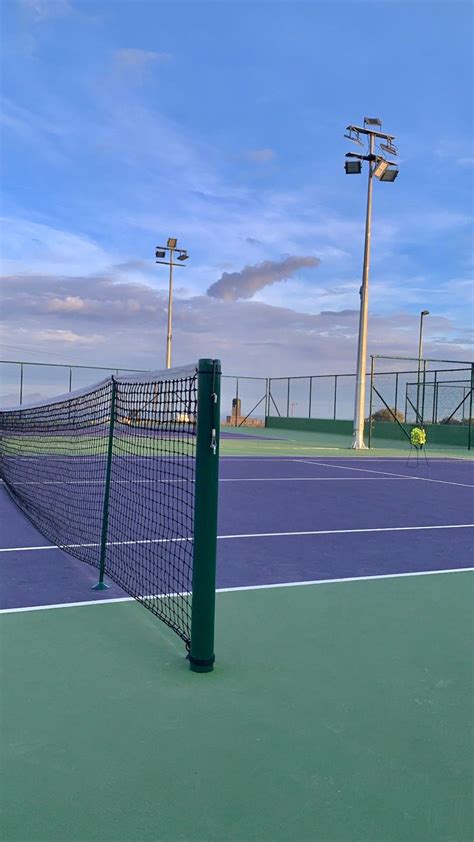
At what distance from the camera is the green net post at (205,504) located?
3170 mm

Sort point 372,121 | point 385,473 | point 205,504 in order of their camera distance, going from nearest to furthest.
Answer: point 205,504 → point 385,473 → point 372,121

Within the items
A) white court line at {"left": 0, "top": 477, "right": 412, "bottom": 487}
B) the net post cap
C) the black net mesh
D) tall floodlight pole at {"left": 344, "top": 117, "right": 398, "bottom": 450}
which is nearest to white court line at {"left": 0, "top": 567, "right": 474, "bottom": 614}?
the black net mesh

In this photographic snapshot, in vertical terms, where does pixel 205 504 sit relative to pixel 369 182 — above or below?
below

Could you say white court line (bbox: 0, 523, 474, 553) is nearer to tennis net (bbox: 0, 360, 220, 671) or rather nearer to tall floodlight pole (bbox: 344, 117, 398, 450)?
tennis net (bbox: 0, 360, 220, 671)

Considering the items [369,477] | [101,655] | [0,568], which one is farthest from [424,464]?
[101,655]

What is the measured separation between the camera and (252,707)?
271 cm

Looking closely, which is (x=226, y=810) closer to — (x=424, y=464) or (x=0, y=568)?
(x=0, y=568)

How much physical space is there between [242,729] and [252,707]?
0.19 meters

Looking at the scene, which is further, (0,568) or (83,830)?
(0,568)

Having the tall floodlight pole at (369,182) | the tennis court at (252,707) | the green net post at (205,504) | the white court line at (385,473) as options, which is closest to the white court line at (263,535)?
the tennis court at (252,707)

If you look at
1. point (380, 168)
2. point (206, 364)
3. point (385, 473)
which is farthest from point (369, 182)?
point (206, 364)

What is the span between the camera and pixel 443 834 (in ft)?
6.43

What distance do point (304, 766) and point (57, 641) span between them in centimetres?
164

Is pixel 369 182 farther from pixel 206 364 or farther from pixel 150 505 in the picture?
pixel 206 364
